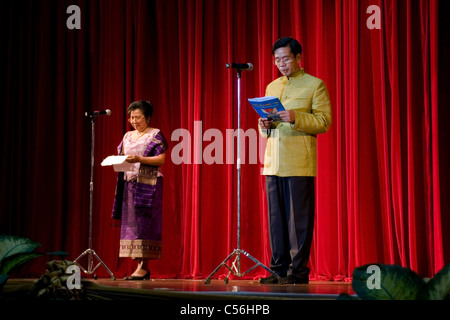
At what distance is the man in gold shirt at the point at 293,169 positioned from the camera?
3.23m

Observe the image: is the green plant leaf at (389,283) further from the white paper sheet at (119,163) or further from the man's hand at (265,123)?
the white paper sheet at (119,163)

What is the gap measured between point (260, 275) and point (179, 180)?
41.5 inches

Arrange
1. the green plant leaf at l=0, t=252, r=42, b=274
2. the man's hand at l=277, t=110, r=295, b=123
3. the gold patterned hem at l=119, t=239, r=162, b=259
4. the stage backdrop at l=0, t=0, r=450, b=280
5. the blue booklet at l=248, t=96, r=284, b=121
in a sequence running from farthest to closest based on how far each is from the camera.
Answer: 1. the stage backdrop at l=0, t=0, r=450, b=280
2. the gold patterned hem at l=119, t=239, r=162, b=259
3. the man's hand at l=277, t=110, r=295, b=123
4. the blue booklet at l=248, t=96, r=284, b=121
5. the green plant leaf at l=0, t=252, r=42, b=274

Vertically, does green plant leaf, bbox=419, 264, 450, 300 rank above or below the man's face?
below

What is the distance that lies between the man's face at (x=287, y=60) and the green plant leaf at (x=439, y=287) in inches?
96.1

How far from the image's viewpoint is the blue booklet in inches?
116

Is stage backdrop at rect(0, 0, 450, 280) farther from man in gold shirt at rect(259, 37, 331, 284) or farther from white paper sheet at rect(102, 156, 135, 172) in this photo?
man in gold shirt at rect(259, 37, 331, 284)

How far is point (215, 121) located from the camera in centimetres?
475

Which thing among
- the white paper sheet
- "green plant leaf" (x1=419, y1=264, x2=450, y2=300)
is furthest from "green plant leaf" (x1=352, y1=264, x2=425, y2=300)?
the white paper sheet

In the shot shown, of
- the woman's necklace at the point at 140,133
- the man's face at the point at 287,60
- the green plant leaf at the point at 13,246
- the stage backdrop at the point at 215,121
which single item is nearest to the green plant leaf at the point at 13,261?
the green plant leaf at the point at 13,246

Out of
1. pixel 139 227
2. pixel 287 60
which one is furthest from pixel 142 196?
pixel 287 60

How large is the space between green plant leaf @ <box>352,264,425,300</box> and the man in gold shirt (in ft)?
7.22

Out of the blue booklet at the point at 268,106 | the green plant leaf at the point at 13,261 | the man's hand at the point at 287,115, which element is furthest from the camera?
the man's hand at the point at 287,115

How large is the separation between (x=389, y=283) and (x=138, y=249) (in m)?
3.08
